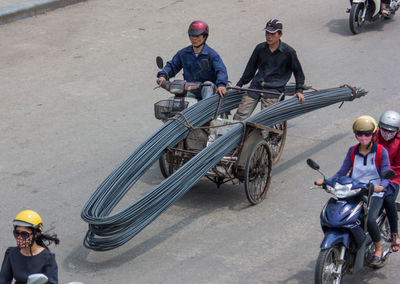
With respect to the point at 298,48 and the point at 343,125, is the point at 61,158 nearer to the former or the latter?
the point at 343,125

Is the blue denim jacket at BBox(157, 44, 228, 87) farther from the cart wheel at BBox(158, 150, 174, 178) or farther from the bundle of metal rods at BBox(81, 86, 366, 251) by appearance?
the cart wheel at BBox(158, 150, 174, 178)

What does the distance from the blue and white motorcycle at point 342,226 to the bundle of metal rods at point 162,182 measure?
176cm

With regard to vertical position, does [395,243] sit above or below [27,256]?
below

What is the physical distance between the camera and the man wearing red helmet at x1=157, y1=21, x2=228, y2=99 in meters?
9.02

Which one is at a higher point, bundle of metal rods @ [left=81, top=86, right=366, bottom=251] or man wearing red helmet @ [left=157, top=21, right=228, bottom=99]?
man wearing red helmet @ [left=157, top=21, right=228, bottom=99]

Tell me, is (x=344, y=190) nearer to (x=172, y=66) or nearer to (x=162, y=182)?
(x=162, y=182)

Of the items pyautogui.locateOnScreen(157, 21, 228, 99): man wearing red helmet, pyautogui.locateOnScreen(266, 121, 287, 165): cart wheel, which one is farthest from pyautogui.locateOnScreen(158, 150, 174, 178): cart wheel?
pyautogui.locateOnScreen(266, 121, 287, 165): cart wheel

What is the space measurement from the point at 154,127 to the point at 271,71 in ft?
7.65

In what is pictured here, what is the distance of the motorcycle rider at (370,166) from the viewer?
21.5ft

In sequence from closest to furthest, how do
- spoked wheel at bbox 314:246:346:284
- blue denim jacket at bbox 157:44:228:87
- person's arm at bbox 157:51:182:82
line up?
1. spoked wheel at bbox 314:246:346:284
2. blue denim jacket at bbox 157:44:228:87
3. person's arm at bbox 157:51:182:82

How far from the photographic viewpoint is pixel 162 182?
7.39 metres

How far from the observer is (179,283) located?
6.82 meters

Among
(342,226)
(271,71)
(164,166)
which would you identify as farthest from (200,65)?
(342,226)

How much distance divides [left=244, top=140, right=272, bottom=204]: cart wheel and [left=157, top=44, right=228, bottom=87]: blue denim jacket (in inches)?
44.4
